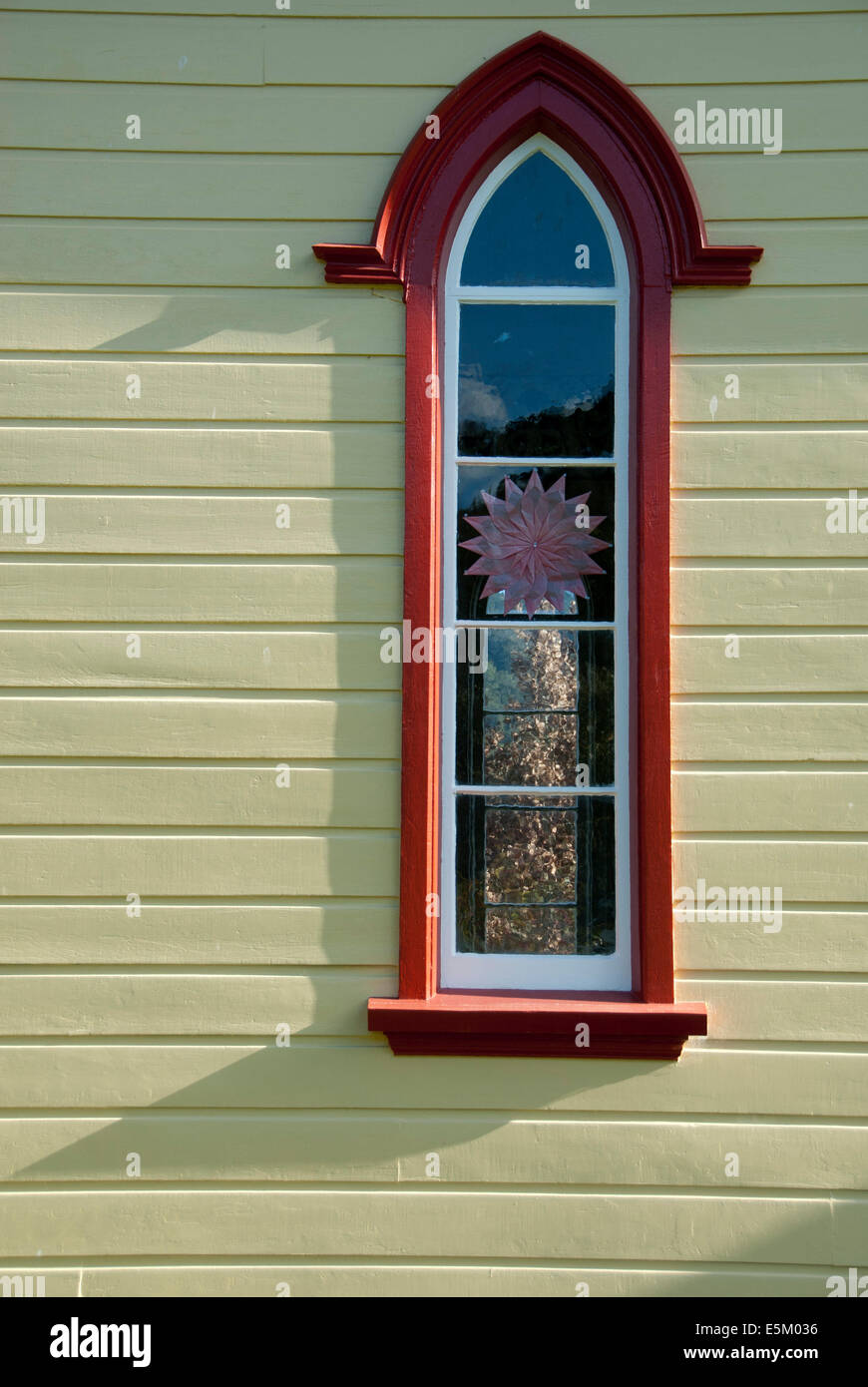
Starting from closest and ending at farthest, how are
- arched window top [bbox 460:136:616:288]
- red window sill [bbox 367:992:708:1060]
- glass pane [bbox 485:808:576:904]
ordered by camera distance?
1. red window sill [bbox 367:992:708:1060]
2. glass pane [bbox 485:808:576:904]
3. arched window top [bbox 460:136:616:288]

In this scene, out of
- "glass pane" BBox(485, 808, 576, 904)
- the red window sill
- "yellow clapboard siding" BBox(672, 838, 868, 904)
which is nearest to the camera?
the red window sill

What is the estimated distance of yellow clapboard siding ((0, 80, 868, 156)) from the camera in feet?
10.3

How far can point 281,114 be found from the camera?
315cm

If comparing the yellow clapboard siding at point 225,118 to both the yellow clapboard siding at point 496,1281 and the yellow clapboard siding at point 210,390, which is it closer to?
the yellow clapboard siding at point 210,390

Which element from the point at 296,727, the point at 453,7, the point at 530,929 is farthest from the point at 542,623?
the point at 453,7

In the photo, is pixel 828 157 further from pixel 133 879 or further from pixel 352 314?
pixel 133 879

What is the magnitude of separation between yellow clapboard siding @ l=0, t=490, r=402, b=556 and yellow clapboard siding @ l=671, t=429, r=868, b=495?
2.95 feet

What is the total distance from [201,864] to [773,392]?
2184 mm

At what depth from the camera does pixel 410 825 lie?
300 centimetres

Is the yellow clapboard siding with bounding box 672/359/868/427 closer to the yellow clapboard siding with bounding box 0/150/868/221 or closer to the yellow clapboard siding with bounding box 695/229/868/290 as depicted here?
the yellow clapboard siding with bounding box 695/229/868/290

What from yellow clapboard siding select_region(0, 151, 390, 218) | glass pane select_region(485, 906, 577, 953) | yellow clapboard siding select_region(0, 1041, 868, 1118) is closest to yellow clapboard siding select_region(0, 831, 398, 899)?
glass pane select_region(485, 906, 577, 953)

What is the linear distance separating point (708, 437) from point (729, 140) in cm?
89

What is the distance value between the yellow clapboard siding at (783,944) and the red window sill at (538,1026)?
15 cm
